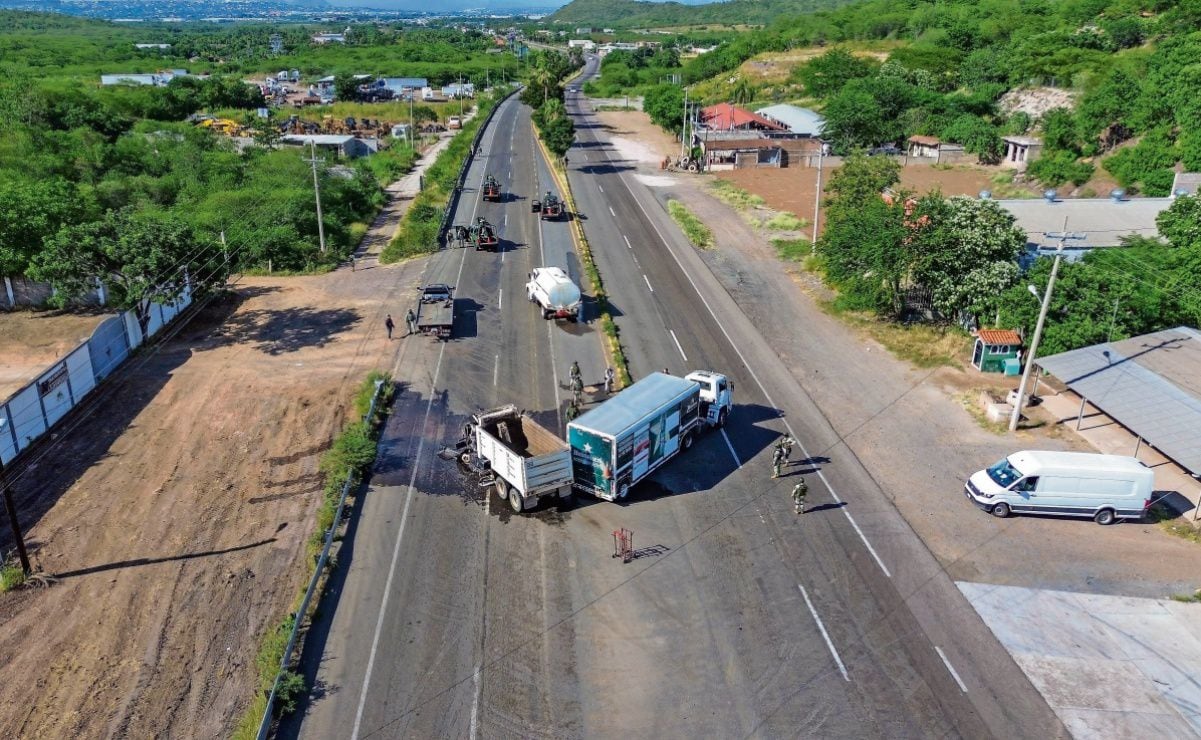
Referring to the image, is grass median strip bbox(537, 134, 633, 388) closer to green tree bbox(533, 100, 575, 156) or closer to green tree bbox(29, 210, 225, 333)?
green tree bbox(533, 100, 575, 156)

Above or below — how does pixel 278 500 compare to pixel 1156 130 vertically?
below

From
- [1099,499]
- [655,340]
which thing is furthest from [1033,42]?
[1099,499]

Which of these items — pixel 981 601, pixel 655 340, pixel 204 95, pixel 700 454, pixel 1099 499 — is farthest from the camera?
pixel 204 95

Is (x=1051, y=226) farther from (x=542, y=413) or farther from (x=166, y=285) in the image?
(x=166, y=285)

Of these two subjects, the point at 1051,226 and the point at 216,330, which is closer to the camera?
the point at 216,330

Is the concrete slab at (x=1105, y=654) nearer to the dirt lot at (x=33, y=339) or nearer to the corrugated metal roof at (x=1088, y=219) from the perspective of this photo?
the corrugated metal roof at (x=1088, y=219)

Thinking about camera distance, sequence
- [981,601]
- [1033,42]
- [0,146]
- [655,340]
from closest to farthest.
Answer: [981,601], [655,340], [0,146], [1033,42]
